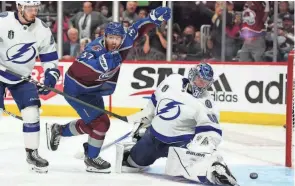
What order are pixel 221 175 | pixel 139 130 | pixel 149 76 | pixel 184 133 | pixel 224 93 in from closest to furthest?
pixel 221 175 → pixel 184 133 → pixel 139 130 → pixel 224 93 → pixel 149 76

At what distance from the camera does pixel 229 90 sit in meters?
7.39

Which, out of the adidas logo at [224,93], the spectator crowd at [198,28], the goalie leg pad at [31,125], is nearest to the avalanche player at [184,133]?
the goalie leg pad at [31,125]

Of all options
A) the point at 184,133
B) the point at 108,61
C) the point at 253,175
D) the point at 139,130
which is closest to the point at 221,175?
the point at 184,133

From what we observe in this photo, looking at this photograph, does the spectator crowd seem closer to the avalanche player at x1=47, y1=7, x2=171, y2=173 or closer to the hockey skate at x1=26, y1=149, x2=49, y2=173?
the avalanche player at x1=47, y1=7, x2=171, y2=173

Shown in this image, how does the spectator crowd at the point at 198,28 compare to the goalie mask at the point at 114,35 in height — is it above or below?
below

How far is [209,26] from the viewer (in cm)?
801

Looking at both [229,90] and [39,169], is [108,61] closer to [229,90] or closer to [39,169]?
[39,169]

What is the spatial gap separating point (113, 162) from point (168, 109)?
86 cm

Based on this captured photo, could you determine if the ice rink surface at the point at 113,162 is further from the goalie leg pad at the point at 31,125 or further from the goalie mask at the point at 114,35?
the goalie mask at the point at 114,35

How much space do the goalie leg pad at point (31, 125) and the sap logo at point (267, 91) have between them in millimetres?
3652

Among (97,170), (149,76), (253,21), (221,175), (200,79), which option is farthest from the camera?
(253,21)

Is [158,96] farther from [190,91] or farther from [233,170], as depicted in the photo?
[233,170]

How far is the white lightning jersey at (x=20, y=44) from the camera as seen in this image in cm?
401

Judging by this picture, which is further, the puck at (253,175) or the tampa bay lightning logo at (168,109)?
the puck at (253,175)
